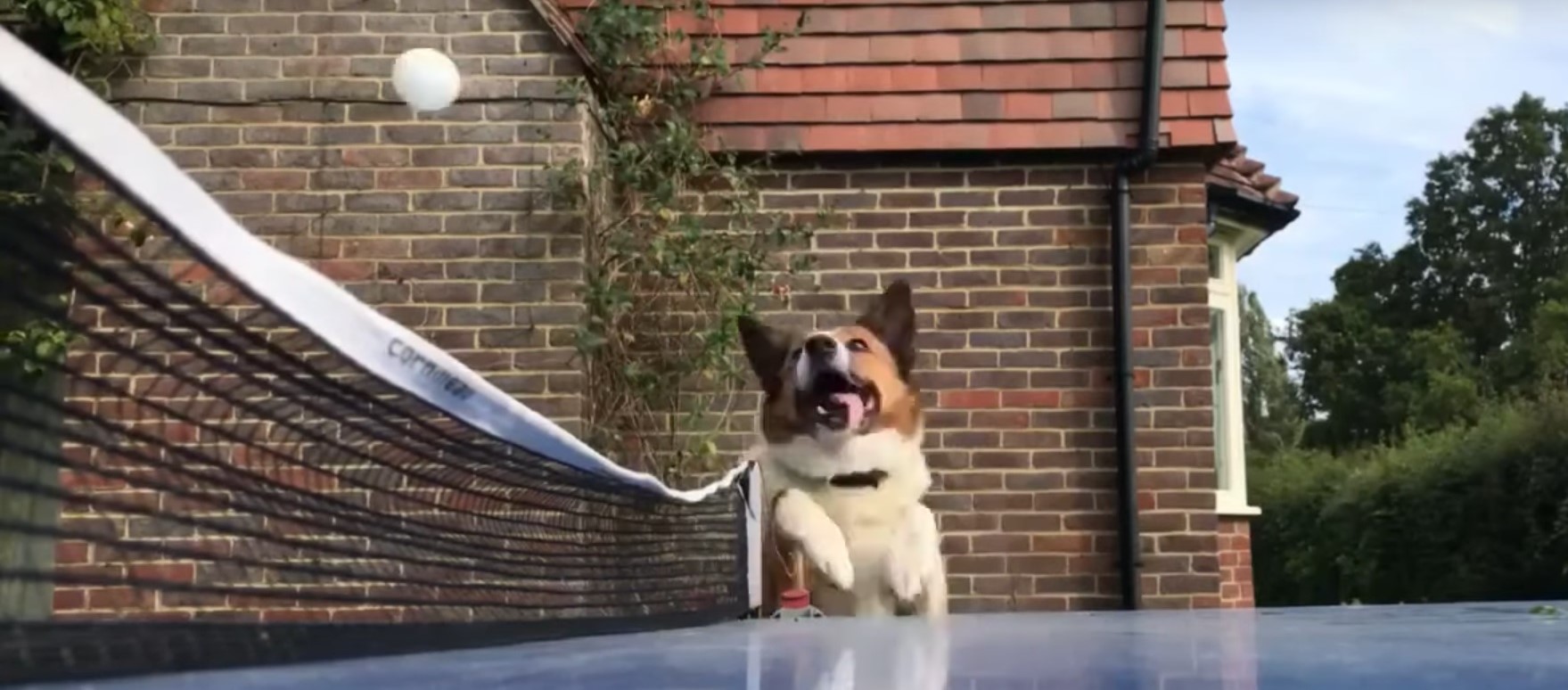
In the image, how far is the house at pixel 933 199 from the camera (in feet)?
19.3

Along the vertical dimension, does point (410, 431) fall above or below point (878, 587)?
above

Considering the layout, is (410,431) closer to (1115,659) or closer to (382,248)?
(1115,659)

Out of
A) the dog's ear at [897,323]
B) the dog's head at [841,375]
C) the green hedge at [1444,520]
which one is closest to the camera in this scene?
the dog's head at [841,375]

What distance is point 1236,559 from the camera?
8.52 meters

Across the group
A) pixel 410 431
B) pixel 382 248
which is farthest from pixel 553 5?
pixel 410 431

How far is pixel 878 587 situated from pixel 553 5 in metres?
2.72

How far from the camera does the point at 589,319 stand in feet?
19.4

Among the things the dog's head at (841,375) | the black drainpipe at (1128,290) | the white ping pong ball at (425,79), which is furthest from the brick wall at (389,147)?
the black drainpipe at (1128,290)

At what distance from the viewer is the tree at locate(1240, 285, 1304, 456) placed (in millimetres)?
47250

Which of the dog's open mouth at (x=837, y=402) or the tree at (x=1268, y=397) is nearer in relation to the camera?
the dog's open mouth at (x=837, y=402)

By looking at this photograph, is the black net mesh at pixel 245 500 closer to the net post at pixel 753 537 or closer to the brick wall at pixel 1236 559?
the net post at pixel 753 537

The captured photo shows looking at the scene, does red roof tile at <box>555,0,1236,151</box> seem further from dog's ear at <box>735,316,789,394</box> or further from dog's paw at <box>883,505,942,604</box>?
dog's paw at <box>883,505,942,604</box>

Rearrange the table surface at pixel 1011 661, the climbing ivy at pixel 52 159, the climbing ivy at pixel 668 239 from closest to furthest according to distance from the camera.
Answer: the table surface at pixel 1011 661
the climbing ivy at pixel 52 159
the climbing ivy at pixel 668 239

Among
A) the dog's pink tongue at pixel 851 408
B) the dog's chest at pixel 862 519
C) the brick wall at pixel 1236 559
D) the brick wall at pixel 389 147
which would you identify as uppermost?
the brick wall at pixel 389 147
